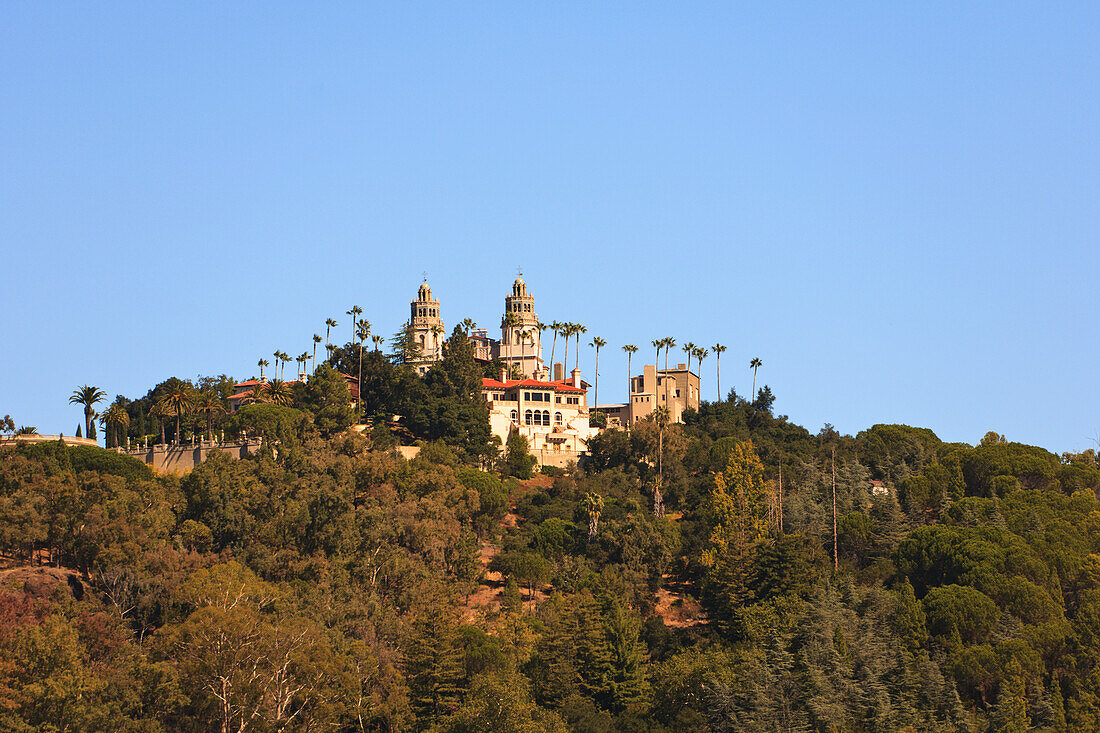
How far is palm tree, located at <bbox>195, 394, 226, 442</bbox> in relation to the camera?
3979 inches

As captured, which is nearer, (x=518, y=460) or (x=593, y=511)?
(x=593, y=511)

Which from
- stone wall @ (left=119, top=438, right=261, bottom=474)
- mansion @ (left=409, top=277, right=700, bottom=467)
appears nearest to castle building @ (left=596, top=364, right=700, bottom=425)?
mansion @ (left=409, top=277, right=700, bottom=467)

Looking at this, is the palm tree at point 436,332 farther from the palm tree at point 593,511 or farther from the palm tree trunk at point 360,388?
the palm tree at point 593,511

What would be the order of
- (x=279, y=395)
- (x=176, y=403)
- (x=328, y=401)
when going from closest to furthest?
(x=176, y=403), (x=279, y=395), (x=328, y=401)

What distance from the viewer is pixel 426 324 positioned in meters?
149

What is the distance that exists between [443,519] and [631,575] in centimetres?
1262

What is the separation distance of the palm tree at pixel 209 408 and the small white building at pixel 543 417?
77.4 ft

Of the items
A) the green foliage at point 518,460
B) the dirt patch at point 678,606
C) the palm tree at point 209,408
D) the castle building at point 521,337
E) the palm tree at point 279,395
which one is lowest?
the dirt patch at point 678,606

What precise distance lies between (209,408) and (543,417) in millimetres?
31723

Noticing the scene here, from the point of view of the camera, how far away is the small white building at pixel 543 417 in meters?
120

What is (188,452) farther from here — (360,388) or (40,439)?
(360,388)

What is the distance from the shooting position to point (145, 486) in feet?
265

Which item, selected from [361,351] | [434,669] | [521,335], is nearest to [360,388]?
[361,351]

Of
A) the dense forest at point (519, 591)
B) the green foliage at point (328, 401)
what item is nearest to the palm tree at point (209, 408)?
the dense forest at point (519, 591)
